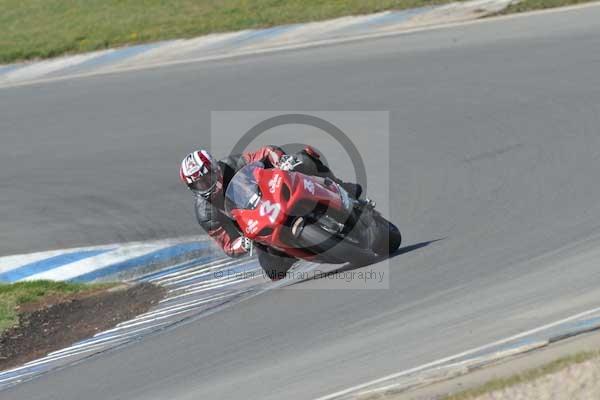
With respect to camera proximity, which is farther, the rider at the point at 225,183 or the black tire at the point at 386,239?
the rider at the point at 225,183

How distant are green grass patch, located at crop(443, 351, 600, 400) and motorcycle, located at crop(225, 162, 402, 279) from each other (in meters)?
2.79

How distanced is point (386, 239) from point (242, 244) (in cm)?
123

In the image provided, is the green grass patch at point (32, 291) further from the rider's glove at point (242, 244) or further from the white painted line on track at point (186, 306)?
the rider's glove at point (242, 244)

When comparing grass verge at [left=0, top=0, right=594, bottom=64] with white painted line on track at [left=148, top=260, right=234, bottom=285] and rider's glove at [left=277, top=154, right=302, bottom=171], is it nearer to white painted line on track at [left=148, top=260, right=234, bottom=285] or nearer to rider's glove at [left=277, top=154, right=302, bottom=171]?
white painted line on track at [left=148, top=260, right=234, bottom=285]

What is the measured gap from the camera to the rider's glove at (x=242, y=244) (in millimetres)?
8961

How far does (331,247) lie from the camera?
28.3ft

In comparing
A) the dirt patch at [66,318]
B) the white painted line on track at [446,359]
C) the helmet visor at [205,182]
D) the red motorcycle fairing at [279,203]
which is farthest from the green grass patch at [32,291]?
the white painted line on track at [446,359]

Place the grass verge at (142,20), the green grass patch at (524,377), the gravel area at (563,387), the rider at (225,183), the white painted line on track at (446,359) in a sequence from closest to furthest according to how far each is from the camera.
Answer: the gravel area at (563,387), the green grass patch at (524,377), the white painted line on track at (446,359), the rider at (225,183), the grass verge at (142,20)

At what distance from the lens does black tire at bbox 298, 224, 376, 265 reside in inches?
333

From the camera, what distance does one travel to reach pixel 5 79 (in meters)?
18.8

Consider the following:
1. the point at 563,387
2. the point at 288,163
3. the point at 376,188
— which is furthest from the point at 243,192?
the point at 563,387

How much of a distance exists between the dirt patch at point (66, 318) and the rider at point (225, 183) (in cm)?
108

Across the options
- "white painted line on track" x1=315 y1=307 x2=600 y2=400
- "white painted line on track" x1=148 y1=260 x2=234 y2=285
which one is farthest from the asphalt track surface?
"white painted line on track" x1=148 y1=260 x2=234 y2=285

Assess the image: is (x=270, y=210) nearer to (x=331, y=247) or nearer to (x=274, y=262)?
(x=331, y=247)
